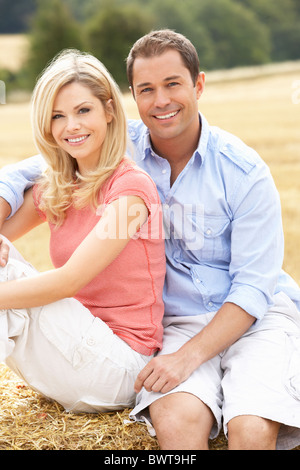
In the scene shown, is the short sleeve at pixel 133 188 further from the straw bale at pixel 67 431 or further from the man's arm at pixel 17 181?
the straw bale at pixel 67 431

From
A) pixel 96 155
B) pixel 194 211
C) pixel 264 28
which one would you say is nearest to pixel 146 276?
pixel 194 211

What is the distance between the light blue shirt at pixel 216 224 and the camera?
2.46 meters

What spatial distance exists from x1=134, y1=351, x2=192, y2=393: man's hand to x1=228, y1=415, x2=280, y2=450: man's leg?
9.2 inches

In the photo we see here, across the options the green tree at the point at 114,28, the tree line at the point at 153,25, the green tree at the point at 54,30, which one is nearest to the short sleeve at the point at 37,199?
the tree line at the point at 153,25

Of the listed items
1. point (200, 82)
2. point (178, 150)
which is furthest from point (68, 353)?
point (200, 82)

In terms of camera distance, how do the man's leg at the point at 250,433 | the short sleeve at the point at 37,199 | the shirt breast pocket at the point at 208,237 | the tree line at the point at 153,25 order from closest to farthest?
the man's leg at the point at 250,433 < the shirt breast pocket at the point at 208,237 < the short sleeve at the point at 37,199 < the tree line at the point at 153,25

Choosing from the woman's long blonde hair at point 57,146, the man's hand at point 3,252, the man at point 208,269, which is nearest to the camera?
the man at point 208,269

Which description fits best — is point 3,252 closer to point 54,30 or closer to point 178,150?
point 178,150

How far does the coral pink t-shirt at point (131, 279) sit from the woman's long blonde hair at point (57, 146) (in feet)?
0.16

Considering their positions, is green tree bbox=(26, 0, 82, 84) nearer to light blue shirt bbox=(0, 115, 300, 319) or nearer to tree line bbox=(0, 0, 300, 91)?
tree line bbox=(0, 0, 300, 91)

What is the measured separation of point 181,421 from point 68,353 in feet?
1.45

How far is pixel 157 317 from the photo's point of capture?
2494 mm

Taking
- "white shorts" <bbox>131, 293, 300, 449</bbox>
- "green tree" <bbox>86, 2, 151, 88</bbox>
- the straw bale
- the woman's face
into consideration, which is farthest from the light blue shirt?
"green tree" <bbox>86, 2, 151, 88</bbox>
